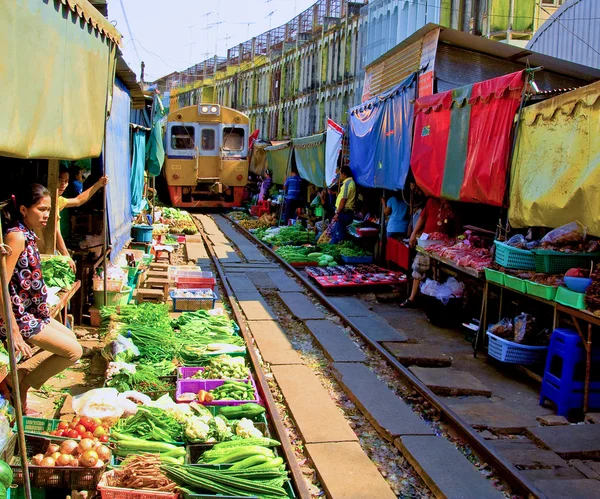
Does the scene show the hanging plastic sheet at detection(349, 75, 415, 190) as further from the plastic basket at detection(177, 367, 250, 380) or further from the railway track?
the plastic basket at detection(177, 367, 250, 380)

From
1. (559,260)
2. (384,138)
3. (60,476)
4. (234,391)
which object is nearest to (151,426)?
(60,476)

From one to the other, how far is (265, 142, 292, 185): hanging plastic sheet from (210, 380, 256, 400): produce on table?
53.3ft

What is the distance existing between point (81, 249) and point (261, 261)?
7047mm

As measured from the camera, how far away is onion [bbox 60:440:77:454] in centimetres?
448

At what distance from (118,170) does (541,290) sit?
20.4 feet

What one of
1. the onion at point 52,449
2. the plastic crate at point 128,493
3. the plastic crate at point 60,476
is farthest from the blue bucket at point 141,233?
the plastic crate at point 128,493

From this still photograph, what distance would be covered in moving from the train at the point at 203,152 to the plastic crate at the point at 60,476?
19.2 m

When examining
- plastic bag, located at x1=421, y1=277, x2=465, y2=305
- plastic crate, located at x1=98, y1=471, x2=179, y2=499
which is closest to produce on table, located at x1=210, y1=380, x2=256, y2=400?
plastic crate, located at x1=98, y1=471, x2=179, y2=499

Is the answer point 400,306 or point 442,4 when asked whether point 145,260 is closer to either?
point 400,306

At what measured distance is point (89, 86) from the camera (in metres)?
5.27

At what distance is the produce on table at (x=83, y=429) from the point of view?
189 inches

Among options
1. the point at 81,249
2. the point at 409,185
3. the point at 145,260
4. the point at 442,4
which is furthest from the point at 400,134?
the point at 442,4

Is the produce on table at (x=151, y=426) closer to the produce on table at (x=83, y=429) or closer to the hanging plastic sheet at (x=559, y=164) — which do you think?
the produce on table at (x=83, y=429)

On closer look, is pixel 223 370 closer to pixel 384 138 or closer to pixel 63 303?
pixel 63 303
